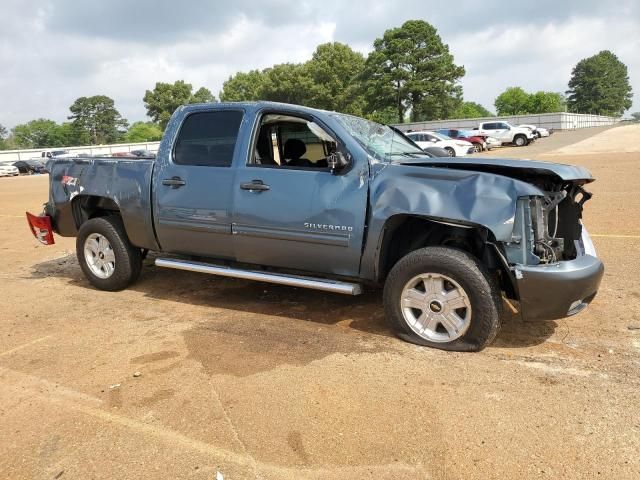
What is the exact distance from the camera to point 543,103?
300 ft

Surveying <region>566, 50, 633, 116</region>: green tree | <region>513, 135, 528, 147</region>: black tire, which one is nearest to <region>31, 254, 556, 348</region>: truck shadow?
<region>513, 135, 528, 147</region>: black tire

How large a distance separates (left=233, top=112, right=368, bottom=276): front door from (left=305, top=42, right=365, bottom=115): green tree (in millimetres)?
60343

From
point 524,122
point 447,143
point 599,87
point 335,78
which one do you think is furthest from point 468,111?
point 447,143

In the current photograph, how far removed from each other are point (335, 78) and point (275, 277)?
64524 mm

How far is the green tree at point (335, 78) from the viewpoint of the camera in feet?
212

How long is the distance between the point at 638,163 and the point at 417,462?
59.7 ft

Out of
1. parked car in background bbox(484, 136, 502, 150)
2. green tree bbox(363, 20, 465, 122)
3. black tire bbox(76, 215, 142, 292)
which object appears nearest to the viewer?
black tire bbox(76, 215, 142, 292)

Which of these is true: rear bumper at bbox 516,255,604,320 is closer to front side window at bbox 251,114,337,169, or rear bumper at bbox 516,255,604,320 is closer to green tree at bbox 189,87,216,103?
front side window at bbox 251,114,337,169

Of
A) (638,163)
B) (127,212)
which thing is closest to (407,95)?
(638,163)

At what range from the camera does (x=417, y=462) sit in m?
2.61

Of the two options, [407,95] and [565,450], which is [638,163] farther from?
[407,95]

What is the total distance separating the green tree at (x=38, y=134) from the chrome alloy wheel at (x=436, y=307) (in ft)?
418

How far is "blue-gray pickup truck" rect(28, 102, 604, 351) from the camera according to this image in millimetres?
3684

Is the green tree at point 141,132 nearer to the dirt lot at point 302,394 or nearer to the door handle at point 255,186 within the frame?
the door handle at point 255,186
